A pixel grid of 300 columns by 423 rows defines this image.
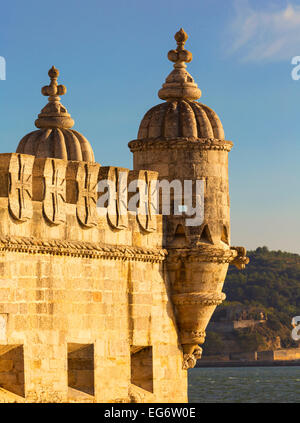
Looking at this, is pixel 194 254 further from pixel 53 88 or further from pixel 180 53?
pixel 53 88

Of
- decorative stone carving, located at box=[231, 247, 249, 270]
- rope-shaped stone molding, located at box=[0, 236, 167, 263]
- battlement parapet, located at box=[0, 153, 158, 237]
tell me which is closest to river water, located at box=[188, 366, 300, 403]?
decorative stone carving, located at box=[231, 247, 249, 270]

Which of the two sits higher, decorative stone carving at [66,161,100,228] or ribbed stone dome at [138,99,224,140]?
ribbed stone dome at [138,99,224,140]

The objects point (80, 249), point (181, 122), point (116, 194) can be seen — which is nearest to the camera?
point (80, 249)

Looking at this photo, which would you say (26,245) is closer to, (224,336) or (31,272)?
(31,272)

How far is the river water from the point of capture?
279 feet

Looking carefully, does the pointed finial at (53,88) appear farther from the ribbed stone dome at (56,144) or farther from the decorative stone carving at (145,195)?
the decorative stone carving at (145,195)

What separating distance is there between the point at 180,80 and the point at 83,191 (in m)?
4.05

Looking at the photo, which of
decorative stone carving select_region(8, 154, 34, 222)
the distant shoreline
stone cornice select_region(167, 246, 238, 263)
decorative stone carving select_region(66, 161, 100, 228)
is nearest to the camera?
decorative stone carving select_region(8, 154, 34, 222)

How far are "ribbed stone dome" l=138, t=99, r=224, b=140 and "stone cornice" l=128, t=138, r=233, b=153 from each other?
0.17 m

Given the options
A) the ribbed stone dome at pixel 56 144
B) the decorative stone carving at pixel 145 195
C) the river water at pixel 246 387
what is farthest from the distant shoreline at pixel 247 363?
the decorative stone carving at pixel 145 195

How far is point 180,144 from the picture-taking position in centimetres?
2556

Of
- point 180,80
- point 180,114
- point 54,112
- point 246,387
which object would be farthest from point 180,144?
point 246,387

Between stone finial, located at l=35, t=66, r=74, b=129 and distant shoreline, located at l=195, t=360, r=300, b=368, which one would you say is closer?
stone finial, located at l=35, t=66, r=74, b=129

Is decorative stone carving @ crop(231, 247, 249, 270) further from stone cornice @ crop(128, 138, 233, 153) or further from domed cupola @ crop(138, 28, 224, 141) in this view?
domed cupola @ crop(138, 28, 224, 141)
